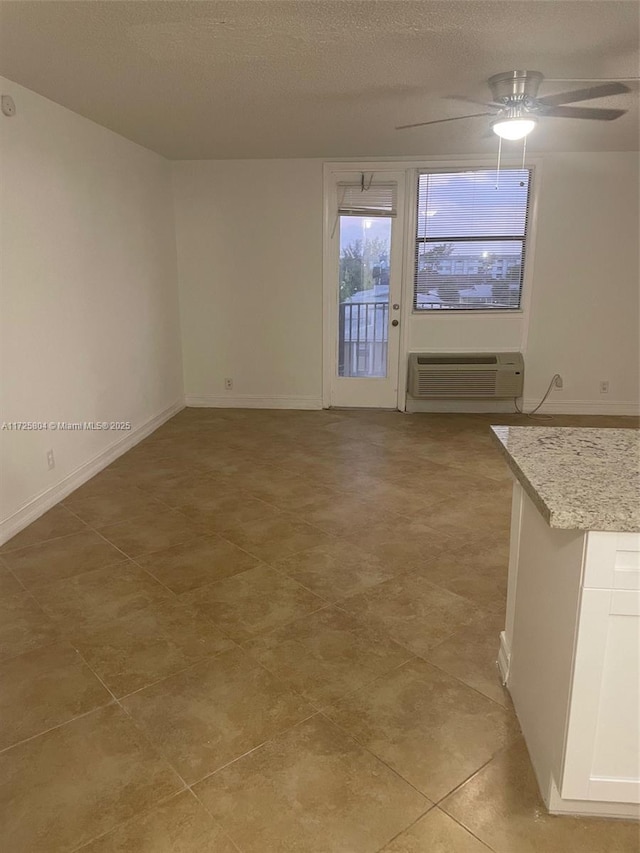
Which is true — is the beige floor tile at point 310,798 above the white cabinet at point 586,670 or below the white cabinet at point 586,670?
below

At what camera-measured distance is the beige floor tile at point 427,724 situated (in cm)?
175

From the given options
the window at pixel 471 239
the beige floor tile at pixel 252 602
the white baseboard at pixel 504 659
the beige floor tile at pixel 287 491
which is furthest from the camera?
the window at pixel 471 239

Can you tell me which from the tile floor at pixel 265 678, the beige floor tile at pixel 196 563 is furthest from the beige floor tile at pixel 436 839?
the beige floor tile at pixel 196 563

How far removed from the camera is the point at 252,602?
262 cm

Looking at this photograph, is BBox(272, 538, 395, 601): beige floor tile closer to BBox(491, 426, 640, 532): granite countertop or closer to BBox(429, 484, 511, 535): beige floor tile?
BBox(429, 484, 511, 535): beige floor tile

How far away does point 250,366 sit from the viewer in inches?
240

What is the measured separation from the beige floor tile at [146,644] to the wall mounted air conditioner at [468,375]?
3.79 meters

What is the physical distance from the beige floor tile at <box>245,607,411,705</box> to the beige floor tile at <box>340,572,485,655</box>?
0.07 m

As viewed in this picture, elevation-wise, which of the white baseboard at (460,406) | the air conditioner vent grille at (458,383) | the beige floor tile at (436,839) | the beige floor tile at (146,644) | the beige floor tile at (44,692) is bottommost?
the beige floor tile at (436,839)

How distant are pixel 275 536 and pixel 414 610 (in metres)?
0.98

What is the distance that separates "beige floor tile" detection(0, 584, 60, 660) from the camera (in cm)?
231

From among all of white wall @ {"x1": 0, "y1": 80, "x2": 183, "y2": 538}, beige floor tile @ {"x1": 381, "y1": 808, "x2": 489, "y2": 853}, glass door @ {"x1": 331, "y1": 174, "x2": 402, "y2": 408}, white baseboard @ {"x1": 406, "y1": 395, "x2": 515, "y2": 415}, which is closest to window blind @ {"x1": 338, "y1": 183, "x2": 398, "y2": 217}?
glass door @ {"x1": 331, "y1": 174, "x2": 402, "y2": 408}

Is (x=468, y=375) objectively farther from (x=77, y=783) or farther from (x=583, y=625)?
(x=77, y=783)

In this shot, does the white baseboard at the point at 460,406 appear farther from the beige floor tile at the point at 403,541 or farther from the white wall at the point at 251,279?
the beige floor tile at the point at 403,541
